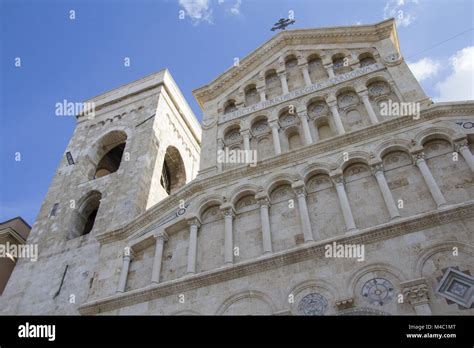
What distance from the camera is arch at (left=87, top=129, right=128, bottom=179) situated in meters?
20.7

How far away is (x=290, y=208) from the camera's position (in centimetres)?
1225

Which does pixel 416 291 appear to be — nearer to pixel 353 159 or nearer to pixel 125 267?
pixel 353 159

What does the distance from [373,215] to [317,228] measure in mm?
1381

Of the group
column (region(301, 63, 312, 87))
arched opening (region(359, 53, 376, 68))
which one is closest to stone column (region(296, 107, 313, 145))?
column (region(301, 63, 312, 87))

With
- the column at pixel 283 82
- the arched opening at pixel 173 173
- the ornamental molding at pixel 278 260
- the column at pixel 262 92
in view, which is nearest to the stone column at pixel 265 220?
the ornamental molding at pixel 278 260

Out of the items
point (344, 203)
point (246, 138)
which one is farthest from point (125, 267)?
point (344, 203)

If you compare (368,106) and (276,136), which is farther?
(276,136)

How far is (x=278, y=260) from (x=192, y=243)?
107 inches

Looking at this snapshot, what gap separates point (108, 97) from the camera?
2355cm

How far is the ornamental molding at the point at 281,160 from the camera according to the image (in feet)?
40.1

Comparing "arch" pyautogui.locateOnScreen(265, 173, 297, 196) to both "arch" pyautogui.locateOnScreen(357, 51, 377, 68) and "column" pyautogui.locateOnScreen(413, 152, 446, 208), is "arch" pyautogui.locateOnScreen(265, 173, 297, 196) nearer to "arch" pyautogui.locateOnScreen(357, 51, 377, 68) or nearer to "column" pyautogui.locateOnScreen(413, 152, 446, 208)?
"column" pyautogui.locateOnScreen(413, 152, 446, 208)

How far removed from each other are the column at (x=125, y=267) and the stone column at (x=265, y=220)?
404 centimetres
